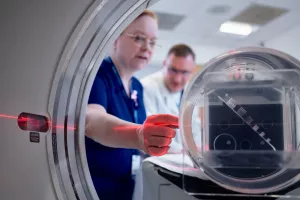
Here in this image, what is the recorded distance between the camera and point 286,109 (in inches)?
21.7

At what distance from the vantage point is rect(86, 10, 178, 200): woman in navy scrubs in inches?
26.4

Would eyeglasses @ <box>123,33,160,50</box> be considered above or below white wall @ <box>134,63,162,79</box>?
below

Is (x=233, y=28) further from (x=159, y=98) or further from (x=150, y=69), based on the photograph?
(x=150, y=69)

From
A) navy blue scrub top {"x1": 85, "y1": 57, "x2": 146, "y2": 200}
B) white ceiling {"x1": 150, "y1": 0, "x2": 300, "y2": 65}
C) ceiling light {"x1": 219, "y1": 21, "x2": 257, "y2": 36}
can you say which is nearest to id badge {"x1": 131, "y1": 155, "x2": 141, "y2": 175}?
navy blue scrub top {"x1": 85, "y1": 57, "x2": 146, "y2": 200}

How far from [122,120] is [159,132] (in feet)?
0.58

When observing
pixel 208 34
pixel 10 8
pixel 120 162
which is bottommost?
pixel 120 162

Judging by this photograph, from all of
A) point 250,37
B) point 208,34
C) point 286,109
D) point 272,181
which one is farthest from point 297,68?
point 208,34

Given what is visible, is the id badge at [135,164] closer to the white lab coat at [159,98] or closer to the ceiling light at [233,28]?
the white lab coat at [159,98]

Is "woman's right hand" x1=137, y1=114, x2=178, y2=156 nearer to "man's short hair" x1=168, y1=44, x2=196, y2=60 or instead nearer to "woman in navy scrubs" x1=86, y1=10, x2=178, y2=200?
"woman in navy scrubs" x1=86, y1=10, x2=178, y2=200

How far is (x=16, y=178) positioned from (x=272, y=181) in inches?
15.2

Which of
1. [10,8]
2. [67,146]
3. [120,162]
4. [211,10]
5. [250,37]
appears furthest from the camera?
[211,10]

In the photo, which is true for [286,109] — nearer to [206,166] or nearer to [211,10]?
[206,166]

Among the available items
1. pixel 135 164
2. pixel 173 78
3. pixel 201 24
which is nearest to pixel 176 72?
pixel 173 78

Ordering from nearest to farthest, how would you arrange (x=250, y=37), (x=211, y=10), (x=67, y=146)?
1. (x=67, y=146)
2. (x=250, y=37)
3. (x=211, y=10)
